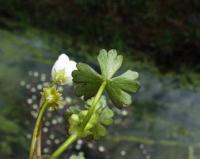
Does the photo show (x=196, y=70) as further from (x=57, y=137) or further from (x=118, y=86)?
(x=118, y=86)

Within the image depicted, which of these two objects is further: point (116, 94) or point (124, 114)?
point (124, 114)

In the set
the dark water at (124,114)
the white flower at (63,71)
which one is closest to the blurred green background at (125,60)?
the dark water at (124,114)

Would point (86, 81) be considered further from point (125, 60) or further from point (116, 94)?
point (125, 60)

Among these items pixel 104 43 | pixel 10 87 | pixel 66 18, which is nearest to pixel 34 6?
pixel 66 18

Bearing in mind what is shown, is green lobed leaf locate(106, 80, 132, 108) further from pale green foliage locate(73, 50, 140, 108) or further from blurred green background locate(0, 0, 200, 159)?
blurred green background locate(0, 0, 200, 159)

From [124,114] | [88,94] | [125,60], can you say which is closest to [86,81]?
[88,94]
